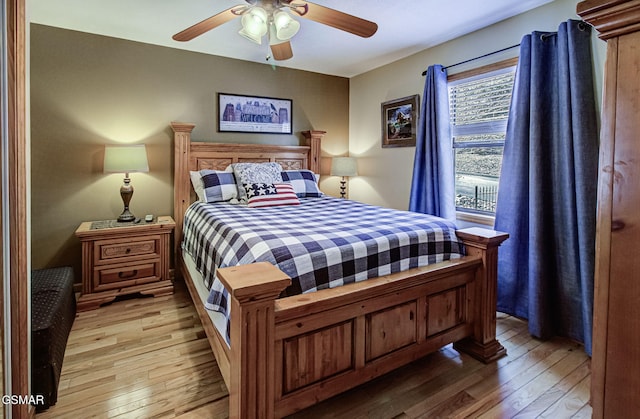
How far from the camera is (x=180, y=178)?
3387 mm

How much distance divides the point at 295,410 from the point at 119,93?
3154mm

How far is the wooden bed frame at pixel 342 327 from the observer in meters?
1.33

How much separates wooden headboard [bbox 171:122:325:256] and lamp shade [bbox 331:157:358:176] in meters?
0.46

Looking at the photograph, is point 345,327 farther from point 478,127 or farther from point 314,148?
point 314,148

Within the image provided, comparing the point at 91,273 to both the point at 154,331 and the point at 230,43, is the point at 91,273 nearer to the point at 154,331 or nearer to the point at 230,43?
the point at 154,331

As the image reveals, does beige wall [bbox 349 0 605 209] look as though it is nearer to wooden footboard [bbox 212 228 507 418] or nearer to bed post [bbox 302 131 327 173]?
bed post [bbox 302 131 327 173]

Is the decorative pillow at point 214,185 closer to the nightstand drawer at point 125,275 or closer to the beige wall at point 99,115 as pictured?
the beige wall at point 99,115

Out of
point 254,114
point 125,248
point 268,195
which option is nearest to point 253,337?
point 268,195

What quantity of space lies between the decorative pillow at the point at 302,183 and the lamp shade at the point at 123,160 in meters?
1.34

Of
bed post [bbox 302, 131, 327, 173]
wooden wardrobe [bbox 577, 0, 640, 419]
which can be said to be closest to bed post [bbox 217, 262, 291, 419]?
wooden wardrobe [bbox 577, 0, 640, 419]

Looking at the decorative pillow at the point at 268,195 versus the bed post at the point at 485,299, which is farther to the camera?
the decorative pillow at the point at 268,195

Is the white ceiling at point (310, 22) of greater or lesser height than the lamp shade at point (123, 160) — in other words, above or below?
above

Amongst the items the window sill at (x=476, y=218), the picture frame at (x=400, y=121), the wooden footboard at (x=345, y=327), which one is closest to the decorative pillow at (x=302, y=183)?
the picture frame at (x=400, y=121)

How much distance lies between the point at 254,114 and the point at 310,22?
132 centimetres
